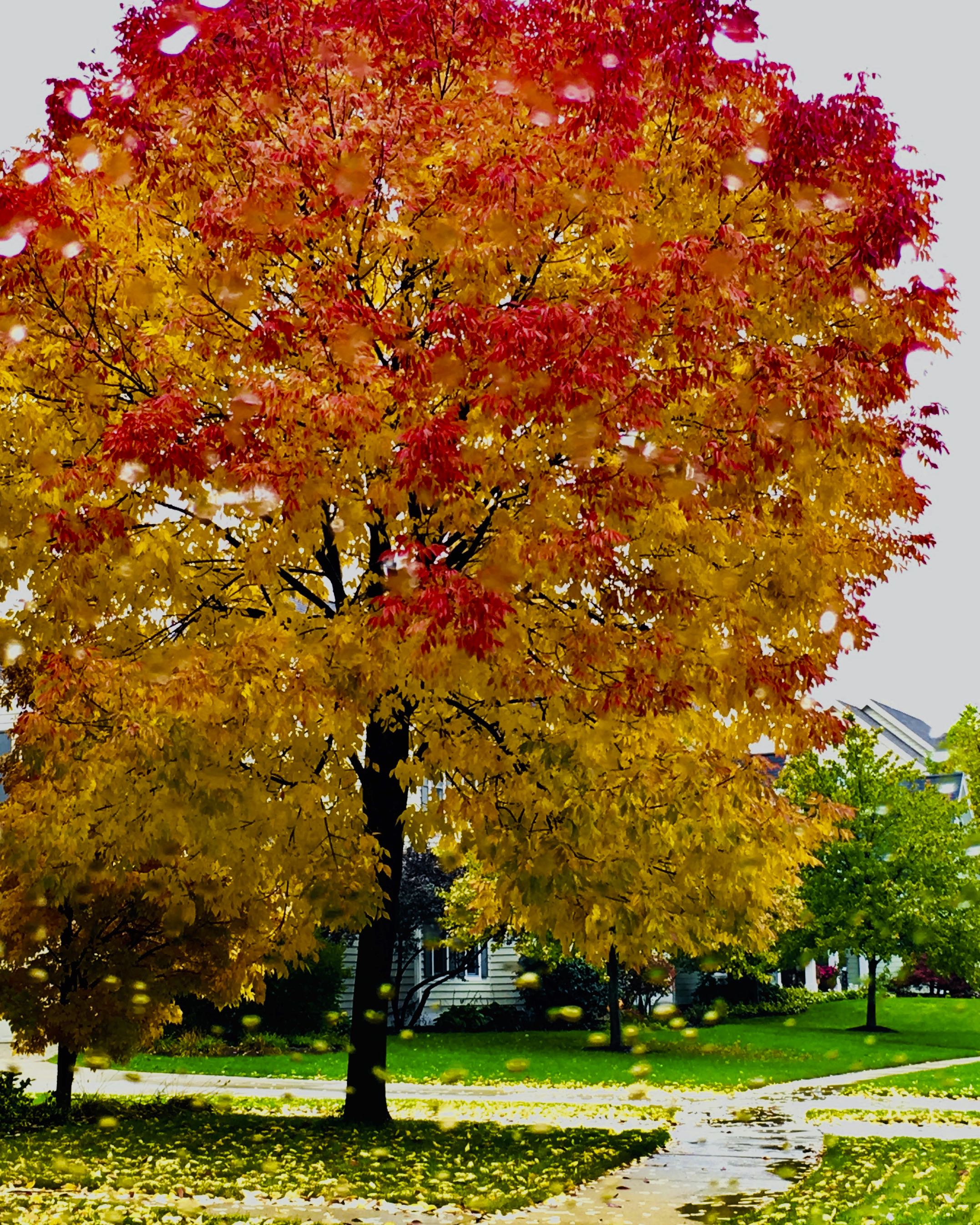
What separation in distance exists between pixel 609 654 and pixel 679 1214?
11.9ft

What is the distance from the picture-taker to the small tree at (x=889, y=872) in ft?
101

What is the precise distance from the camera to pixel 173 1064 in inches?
918

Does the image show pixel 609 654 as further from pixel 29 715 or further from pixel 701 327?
pixel 29 715

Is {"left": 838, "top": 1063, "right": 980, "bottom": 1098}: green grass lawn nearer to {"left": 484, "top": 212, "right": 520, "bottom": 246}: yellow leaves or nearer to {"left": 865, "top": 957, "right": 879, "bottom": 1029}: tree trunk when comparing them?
{"left": 865, "top": 957, "right": 879, "bottom": 1029}: tree trunk

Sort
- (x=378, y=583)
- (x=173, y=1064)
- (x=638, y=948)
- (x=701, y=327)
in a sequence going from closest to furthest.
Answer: (x=701, y=327) < (x=638, y=948) < (x=378, y=583) < (x=173, y=1064)

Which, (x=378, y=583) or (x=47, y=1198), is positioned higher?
(x=378, y=583)

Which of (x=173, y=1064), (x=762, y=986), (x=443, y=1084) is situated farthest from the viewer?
(x=762, y=986)

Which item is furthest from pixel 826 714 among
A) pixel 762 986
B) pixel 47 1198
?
pixel 762 986

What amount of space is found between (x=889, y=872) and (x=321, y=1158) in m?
24.7

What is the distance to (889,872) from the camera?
104ft

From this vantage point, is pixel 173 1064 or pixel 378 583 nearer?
pixel 378 583

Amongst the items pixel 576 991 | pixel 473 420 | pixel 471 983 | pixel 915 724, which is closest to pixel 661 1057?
pixel 576 991

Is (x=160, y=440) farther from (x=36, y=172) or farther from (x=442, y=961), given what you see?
(x=442, y=961)

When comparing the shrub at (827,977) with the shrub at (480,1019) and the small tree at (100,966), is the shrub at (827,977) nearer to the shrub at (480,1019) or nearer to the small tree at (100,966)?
the shrub at (480,1019)
